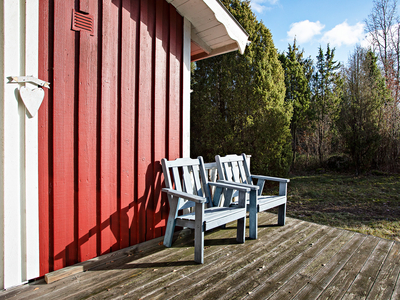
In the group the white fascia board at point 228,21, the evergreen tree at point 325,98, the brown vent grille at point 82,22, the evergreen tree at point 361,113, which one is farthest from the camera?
the evergreen tree at point 325,98

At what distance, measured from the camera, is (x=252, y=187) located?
2.81m

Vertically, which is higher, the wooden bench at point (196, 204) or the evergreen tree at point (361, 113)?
the evergreen tree at point (361, 113)

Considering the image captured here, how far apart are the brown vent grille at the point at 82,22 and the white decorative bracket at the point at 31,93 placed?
1.90 ft

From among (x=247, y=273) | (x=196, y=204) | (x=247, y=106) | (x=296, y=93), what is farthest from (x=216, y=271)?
(x=296, y=93)

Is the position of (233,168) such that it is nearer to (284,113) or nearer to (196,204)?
(196,204)

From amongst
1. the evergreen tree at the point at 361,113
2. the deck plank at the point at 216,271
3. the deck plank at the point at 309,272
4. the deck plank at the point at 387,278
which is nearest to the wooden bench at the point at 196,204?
the deck plank at the point at 216,271

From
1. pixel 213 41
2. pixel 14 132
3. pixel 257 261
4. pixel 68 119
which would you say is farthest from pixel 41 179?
pixel 213 41

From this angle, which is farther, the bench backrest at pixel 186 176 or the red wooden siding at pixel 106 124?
the bench backrest at pixel 186 176

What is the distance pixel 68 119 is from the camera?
2072 mm

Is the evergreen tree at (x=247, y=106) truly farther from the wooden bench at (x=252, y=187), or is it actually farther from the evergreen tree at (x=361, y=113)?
the wooden bench at (x=252, y=187)

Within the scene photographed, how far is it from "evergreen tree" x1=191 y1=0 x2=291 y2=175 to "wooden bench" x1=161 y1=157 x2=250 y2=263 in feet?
12.3

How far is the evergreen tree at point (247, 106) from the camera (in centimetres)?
670

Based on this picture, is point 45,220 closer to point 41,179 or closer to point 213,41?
point 41,179

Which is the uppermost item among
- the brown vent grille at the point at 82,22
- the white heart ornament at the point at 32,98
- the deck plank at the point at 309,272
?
the brown vent grille at the point at 82,22
